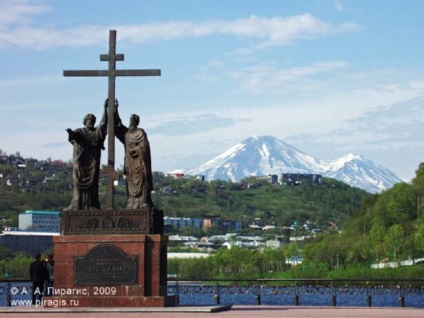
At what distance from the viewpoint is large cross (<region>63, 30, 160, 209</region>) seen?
3906cm

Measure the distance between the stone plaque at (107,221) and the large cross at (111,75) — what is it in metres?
0.84

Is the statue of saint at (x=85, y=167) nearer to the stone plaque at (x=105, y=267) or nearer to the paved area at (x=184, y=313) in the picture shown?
the stone plaque at (x=105, y=267)

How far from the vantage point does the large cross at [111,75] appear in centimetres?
3906

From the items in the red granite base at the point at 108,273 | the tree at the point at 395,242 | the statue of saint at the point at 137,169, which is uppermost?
the tree at the point at 395,242

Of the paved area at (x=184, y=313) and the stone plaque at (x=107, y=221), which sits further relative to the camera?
the stone plaque at (x=107, y=221)

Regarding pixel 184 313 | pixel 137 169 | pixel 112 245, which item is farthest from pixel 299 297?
pixel 184 313

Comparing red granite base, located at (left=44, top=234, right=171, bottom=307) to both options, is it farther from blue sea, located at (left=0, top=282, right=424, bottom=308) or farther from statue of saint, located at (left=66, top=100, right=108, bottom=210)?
blue sea, located at (left=0, top=282, right=424, bottom=308)

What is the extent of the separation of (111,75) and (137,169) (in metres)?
3.33

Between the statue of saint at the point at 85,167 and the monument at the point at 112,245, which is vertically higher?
the statue of saint at the point at 85,167

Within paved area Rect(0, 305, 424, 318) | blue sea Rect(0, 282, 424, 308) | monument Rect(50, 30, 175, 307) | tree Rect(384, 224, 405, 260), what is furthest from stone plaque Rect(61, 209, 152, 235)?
tree Rect(384, 224, 405, 260)

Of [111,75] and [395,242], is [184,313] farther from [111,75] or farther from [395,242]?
[395,242]

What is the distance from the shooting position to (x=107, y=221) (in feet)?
125

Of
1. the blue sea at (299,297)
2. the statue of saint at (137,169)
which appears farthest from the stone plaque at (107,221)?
the blue sea at (299,297)

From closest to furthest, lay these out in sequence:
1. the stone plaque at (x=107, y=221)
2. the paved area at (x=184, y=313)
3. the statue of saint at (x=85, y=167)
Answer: the paved area at (x=184, y=313) < the stone plaque at (x=107, y=221) < the statue of saint at (x=85, y=167)
